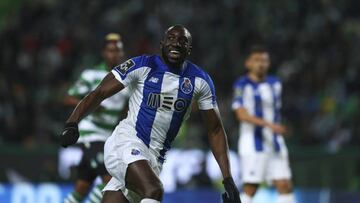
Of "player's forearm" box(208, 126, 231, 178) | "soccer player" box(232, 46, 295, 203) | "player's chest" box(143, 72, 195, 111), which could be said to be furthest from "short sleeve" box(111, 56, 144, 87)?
"soccer player" box(232, 46, 295, 203)

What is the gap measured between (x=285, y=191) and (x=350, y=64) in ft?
25.7

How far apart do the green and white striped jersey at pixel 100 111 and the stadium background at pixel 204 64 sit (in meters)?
5.31

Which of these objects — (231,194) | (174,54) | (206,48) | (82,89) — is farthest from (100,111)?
(206,48)

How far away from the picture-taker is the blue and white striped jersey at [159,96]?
8117 mm

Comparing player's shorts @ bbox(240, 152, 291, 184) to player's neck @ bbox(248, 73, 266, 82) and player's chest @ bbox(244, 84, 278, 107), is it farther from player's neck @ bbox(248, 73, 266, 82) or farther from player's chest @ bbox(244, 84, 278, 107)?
player's neck @ bbox(248, 73, 266, 82)

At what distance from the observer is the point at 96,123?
35.8 ft

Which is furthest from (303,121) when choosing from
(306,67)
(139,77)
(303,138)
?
(139,77)

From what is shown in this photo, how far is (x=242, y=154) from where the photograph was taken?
12.1m

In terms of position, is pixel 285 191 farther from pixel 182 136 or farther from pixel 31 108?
pixel 31 108

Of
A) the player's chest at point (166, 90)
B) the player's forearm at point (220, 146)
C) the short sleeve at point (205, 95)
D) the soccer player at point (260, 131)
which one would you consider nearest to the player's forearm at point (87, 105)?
the player's chest at point (166, 90)

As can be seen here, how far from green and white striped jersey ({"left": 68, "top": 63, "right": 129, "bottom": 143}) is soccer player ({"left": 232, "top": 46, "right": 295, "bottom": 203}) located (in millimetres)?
1699

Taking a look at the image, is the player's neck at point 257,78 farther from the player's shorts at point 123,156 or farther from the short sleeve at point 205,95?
the player's shorts at point 123,156

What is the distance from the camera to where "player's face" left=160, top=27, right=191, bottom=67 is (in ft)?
26.2

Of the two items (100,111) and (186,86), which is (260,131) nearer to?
(100,111)
